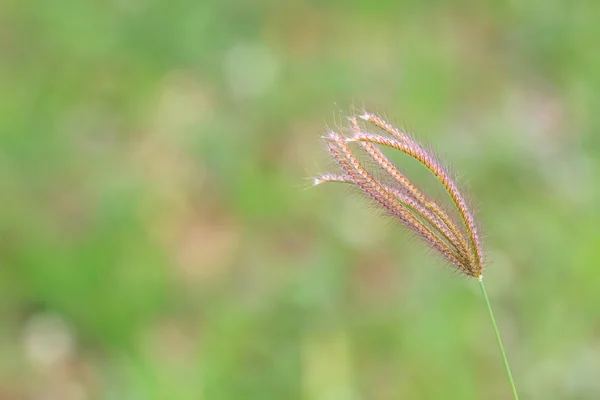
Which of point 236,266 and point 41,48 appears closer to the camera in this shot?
point 236,266

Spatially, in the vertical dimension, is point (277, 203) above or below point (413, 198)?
above

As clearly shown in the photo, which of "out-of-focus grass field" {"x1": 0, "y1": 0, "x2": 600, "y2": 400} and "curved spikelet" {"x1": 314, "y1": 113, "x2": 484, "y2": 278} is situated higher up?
"out-of-focus grass field" {"x1": 0, "y1": 0, "x2": 600, "y2": 400}

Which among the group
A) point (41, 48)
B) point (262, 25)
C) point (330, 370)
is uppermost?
point (262, 25)

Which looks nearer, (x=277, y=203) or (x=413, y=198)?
(x=413, y=198)

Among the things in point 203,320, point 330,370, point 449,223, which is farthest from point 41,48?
point 449,223

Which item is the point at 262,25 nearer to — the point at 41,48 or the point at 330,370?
the point at 41,48

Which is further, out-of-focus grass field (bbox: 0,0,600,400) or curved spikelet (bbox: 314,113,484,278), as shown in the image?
out-of-focus grass field (bbox: 0,0,600,400)

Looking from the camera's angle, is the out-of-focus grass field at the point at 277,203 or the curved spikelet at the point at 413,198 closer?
the curved spikelet at the point at 413,198

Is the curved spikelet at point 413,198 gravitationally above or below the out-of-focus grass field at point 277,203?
below
